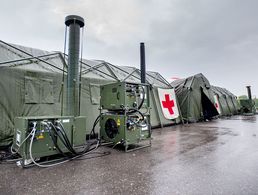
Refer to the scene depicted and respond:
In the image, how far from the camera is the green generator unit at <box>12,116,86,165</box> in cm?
235

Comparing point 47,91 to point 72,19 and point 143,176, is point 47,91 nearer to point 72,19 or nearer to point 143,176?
point 72,19

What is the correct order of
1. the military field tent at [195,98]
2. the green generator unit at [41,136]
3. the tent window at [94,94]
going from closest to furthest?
the green generator unit at [41,136]
the tent window at [94,94]
the military field tent at [195,98]

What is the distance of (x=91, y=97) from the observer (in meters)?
4.83

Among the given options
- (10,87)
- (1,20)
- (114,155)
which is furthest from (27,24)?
(114,155)

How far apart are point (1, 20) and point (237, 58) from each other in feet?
43.1

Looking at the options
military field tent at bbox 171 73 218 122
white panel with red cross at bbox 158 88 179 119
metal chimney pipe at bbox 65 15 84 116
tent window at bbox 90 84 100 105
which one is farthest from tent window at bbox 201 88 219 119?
metal chimney pipe at bbox 65 15 84 116

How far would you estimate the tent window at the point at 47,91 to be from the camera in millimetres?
3961

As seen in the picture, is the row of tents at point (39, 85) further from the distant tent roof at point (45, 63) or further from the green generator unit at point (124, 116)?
the green generator unit at point (124, 116)

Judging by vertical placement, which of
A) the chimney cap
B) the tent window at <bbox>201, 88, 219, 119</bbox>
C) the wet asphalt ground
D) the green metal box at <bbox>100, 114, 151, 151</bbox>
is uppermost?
the chimney cap

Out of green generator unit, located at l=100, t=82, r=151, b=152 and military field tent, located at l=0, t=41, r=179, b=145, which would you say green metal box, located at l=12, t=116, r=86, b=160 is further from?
military field tent, located at l=0, t=41, r=179, b=145

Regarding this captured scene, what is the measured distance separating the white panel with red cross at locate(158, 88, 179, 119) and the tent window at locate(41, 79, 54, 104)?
4757 mm

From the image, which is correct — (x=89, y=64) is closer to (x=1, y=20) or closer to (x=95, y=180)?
(x=1, y=20)

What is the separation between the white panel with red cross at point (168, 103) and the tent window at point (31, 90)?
201 inches

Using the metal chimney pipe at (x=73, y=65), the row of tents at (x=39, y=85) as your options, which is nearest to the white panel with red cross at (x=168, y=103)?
the row of tents at (x=39, y=85)
